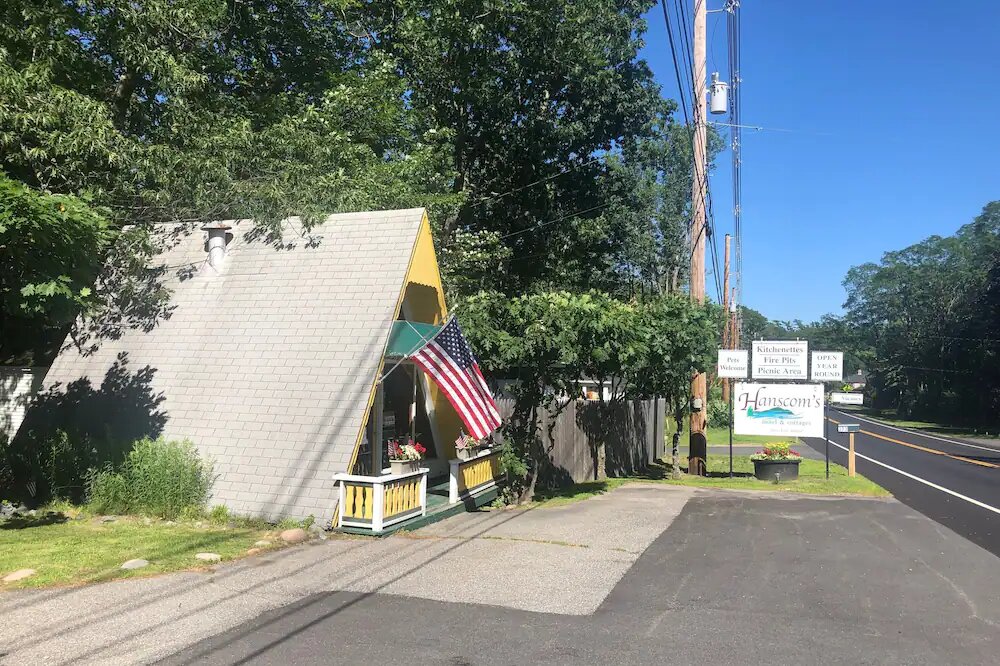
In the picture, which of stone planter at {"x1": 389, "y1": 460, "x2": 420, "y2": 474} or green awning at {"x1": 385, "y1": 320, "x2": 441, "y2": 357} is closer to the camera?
green awning at {"x1": 385, "y1": 320, "x2": 441, "y2": 357}

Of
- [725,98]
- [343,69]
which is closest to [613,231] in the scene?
[725,98]

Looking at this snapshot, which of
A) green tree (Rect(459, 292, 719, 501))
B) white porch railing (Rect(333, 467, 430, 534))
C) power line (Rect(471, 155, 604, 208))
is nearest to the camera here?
white porch railing (Rect(333, 467, 430, 534))

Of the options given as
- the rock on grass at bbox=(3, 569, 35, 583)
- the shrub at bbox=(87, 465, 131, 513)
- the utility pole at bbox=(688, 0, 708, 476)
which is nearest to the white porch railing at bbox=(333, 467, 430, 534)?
the shrub at bbox=(87, 465, 131, 513)

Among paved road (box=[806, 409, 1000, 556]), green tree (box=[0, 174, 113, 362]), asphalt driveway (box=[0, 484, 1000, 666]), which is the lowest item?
paved road (box=[806, 409, 1000, 556])

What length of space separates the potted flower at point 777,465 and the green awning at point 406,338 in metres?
10.1

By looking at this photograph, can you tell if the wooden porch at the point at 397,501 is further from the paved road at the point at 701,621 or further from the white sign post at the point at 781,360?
the white sign post at the point at 781,360

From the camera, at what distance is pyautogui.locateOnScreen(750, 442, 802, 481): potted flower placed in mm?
16641

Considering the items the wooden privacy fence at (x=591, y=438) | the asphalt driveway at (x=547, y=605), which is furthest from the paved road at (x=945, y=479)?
the wooden privacy fence at (x=591, y=438)

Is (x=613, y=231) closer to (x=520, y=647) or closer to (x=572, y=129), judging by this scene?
(x=572, y=129)

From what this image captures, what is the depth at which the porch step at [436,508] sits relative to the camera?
8.90 meters

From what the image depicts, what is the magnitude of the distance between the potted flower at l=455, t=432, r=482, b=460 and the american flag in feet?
5.25

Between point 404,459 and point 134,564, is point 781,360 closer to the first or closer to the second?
point 404,459

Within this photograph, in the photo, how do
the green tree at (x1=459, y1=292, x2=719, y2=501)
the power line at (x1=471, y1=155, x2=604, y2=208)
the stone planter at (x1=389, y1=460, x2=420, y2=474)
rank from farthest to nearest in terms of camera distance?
the power line at (x1=471, y1=155, x2=604, y2=208) → the green tree at (x1=459, y1=292, x2=719, y2=501) → the stone planter at (x1=389, y1=460, x2=420, y2=474)

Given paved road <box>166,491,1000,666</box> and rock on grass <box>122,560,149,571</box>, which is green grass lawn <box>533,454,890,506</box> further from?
rock on grass <box>122,560,149,571</box>
